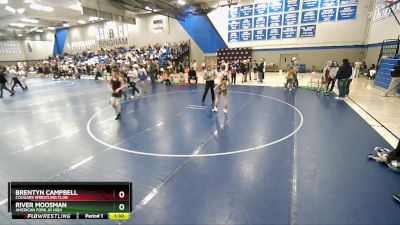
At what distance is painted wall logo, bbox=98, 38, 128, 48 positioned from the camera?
33.9 m

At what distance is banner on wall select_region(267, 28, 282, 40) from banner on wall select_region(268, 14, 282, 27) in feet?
1.72

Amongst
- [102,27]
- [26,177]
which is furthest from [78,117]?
[102,27]

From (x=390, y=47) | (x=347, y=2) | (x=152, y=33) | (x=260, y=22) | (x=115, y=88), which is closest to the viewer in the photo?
(x=115, y=88)

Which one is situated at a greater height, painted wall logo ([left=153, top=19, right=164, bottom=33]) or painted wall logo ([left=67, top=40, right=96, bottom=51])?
painted wall logo ([left=153, top=19, right=164, bottom=33])

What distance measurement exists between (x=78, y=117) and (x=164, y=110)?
11.6 ft

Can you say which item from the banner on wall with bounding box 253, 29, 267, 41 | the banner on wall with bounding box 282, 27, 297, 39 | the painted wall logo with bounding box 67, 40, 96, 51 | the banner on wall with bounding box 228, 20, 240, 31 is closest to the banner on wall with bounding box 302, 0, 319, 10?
the banner on wall with bounding box 282, 27, 297, 39

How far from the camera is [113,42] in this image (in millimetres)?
34719

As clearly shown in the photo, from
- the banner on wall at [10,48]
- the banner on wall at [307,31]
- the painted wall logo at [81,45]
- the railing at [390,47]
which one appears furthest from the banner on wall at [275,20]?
the banner on wall at [10,48]

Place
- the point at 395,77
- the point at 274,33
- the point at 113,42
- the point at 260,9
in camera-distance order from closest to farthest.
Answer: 1. the point at 395,77
2. the point at 260,9
3. the point at 274,33
4. the point at 113,42

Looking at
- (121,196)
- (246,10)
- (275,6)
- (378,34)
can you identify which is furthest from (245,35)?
(121,196)

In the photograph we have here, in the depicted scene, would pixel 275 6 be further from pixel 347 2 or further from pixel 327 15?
pixel 347 2

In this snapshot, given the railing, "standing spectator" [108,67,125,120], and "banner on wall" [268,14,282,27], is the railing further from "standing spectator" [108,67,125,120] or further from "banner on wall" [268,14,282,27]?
"standing spectator" [108,67,125,120]

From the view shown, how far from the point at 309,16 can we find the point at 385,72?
1214 centimetres

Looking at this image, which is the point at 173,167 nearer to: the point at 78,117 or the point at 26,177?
the point at 26,177
